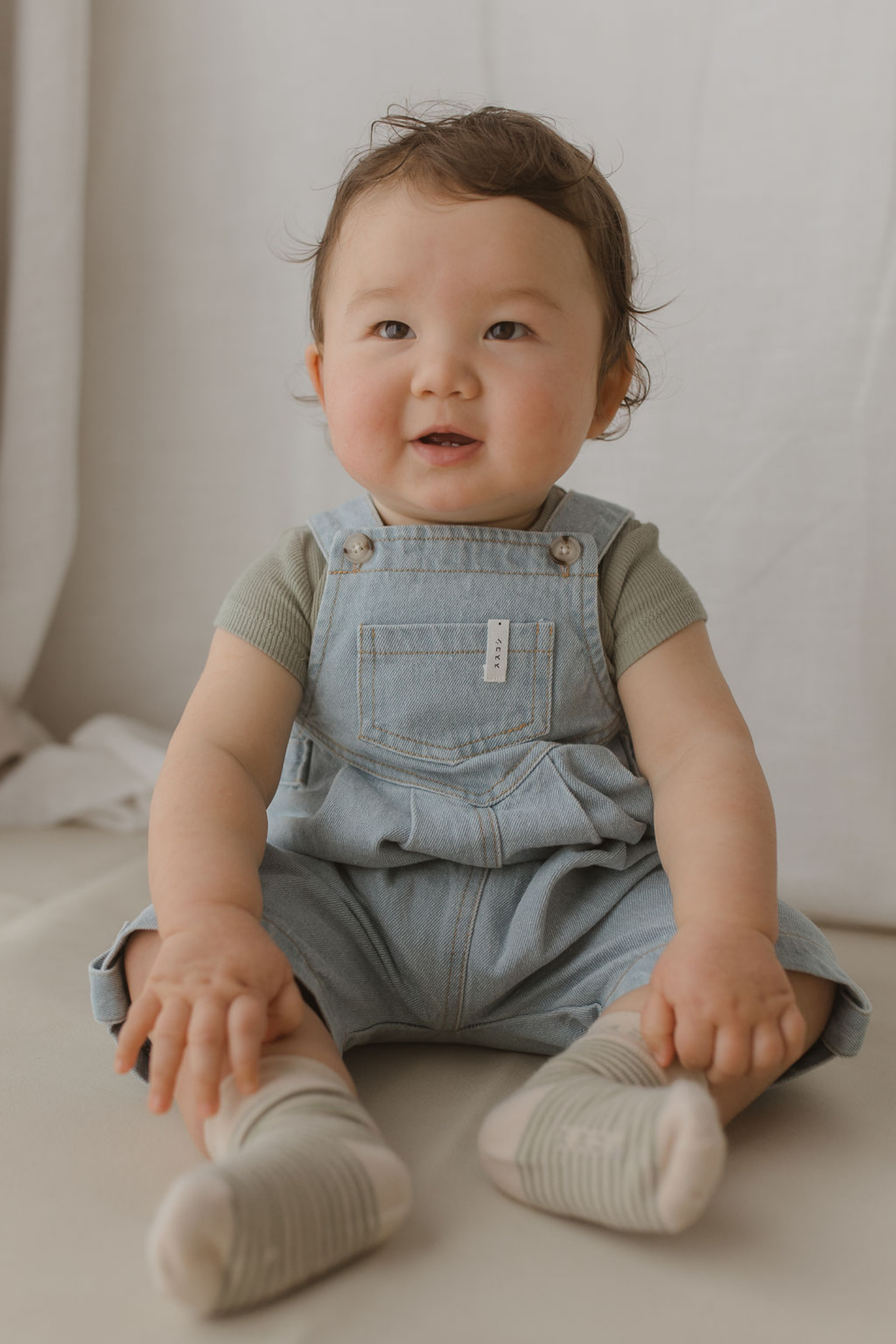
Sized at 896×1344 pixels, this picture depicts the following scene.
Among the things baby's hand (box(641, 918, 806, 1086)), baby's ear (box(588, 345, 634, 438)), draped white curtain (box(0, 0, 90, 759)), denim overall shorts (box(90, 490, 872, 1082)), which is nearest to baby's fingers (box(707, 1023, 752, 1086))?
baby's hand (box(641, 918, 806, 1086))

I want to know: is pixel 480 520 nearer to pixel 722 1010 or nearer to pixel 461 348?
pixel 461 348

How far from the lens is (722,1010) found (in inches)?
26.4

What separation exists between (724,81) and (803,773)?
0.67m

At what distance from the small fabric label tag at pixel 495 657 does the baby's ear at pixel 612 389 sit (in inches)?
7.1

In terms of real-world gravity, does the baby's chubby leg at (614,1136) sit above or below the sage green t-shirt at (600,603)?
below

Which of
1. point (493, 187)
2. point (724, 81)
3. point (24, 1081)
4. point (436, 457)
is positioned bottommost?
point (24, 1081)

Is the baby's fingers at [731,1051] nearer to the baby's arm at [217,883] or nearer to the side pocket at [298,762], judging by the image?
the baby's arm at [217,883]

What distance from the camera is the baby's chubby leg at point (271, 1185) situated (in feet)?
1.64

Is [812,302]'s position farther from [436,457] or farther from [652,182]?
[436,457]

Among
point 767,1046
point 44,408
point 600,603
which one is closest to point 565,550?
point 600,603

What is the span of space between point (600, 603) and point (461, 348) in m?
0.20

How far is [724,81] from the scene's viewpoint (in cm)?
125

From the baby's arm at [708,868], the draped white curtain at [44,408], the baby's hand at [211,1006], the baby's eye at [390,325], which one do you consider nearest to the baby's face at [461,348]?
the baby's eye at [390,325]

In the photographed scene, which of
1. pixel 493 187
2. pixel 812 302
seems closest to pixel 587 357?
pixel 493 187
